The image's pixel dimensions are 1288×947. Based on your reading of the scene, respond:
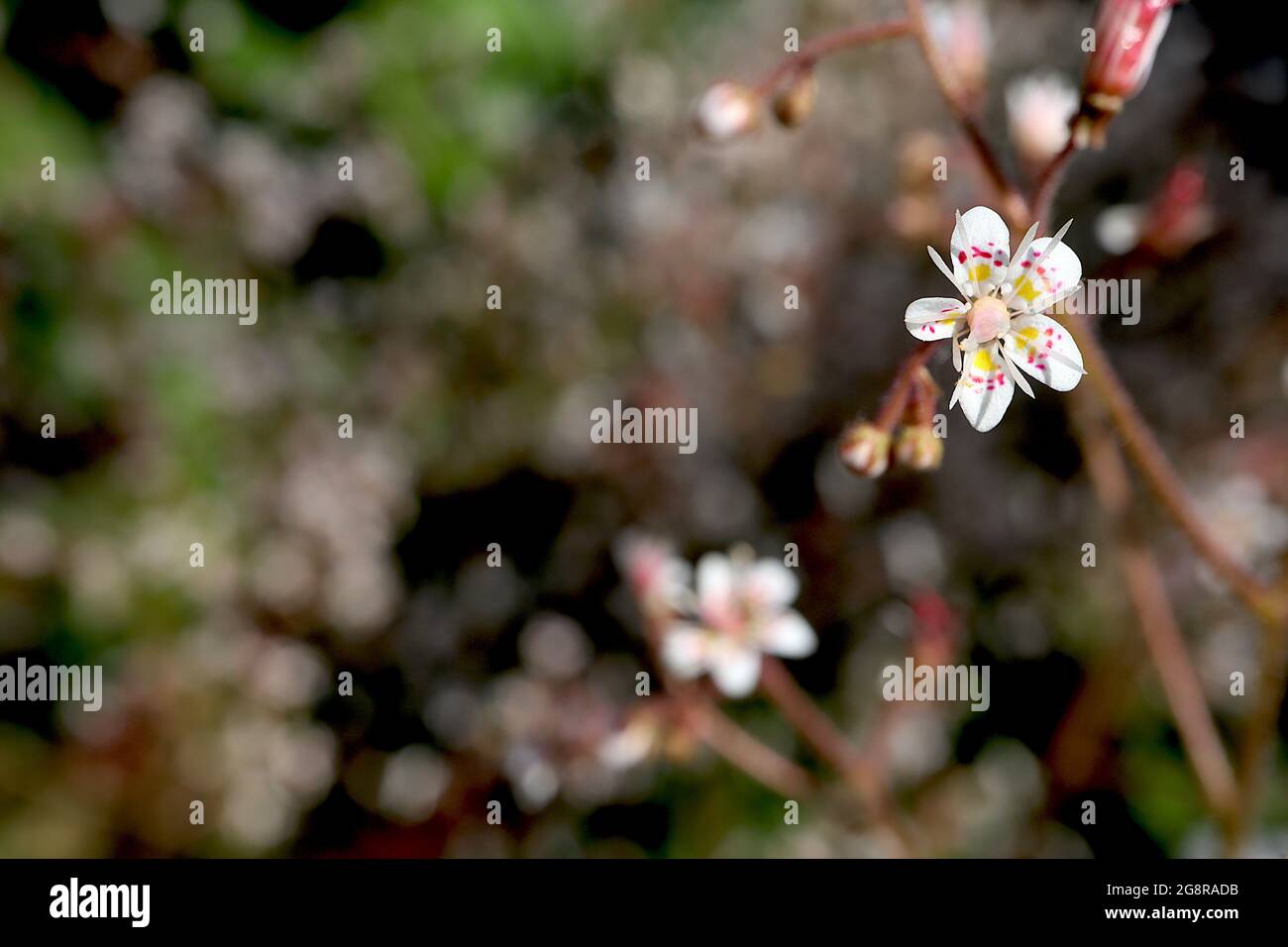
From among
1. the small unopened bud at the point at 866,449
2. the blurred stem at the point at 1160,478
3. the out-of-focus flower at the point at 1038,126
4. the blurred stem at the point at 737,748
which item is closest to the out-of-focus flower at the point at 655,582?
the blurred stem at the point at 737,748

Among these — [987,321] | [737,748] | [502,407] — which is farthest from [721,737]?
[502,407]

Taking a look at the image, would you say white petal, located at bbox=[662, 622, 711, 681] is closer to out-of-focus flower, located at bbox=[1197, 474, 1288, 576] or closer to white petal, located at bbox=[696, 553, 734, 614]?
white petal, located at bbox=[696, 553, 734, 614]

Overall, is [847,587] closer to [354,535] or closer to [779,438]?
[779,438]

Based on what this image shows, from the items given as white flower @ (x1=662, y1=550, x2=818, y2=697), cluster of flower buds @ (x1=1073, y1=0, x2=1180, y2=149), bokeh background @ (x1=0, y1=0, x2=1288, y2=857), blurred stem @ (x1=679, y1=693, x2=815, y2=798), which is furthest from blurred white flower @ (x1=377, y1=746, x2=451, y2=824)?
cluster of flower buds @ (x1=1073, y1=0, x2=1180, y2=149)

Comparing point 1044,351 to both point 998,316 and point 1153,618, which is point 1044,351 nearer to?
point 998,316
